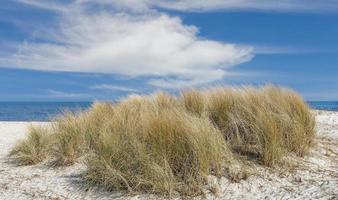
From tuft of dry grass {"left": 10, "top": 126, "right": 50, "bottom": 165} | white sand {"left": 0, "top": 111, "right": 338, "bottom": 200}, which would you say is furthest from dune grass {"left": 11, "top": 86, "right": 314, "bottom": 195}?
white sand {"left": 0, "top": 111, "right": 338, "bottom": 200}

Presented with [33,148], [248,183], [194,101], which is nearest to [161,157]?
[248,183]

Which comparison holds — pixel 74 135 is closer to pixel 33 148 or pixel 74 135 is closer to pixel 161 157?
pixel 33 148

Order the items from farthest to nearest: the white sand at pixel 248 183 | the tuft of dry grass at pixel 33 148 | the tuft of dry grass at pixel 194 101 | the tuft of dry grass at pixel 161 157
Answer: the tuft of dry grass at pixel 194 101 < the tuft of dry grass at pixel 33 148 < the tuft of dry grass at pixel 161 157 < the white sand at pixel 248 183

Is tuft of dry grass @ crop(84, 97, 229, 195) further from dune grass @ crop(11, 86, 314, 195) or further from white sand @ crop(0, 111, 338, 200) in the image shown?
white sand @ crop(0, 111, 338, 200)

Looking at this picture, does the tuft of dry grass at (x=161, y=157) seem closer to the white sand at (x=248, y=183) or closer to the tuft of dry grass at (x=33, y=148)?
the white sand at (x=248, y=183)

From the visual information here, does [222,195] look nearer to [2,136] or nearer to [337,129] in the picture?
[337,129]

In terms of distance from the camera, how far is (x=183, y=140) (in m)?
6.62

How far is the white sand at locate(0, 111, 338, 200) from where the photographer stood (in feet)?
20.1

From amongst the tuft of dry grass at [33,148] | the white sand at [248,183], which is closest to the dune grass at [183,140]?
the tuft of dry grass at [33,148]

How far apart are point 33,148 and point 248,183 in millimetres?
3992

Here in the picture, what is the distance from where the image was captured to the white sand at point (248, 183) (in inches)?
242

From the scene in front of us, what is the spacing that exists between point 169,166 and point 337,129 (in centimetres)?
539

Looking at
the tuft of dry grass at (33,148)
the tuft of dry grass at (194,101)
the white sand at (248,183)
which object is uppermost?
the tuft of dry grass at (194,101)

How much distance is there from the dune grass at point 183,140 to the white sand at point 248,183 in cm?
20
